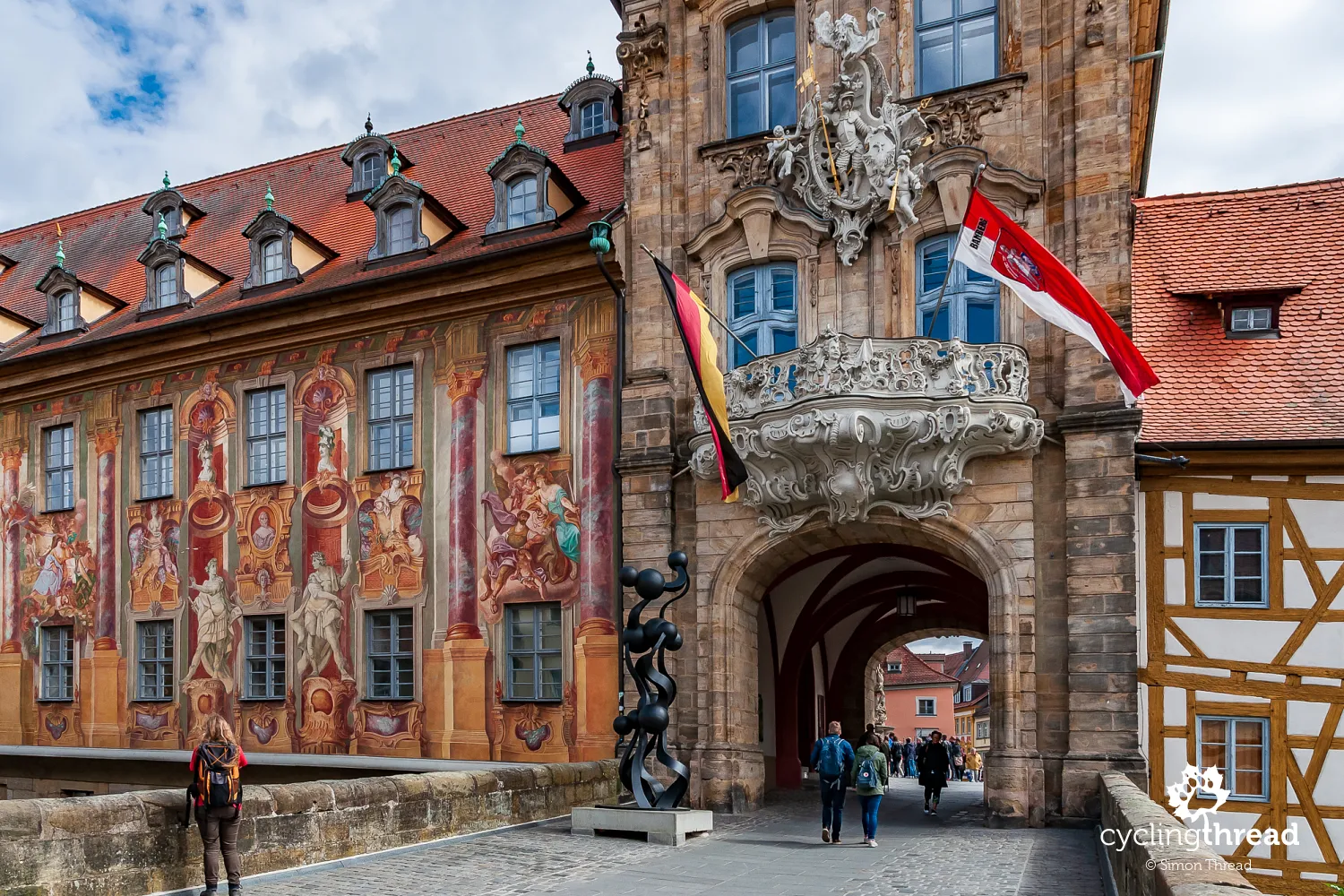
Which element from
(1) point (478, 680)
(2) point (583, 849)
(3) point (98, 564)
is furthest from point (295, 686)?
(2) point (583, 849)

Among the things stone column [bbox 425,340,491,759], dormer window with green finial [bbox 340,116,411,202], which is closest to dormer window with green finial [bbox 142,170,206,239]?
dormer window with green finial [bbox 340,116,411,202]

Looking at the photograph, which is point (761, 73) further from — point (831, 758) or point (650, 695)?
point (831, 758)

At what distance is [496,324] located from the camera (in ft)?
65.1

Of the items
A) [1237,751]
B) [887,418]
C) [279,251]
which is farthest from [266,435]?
[1237,751]

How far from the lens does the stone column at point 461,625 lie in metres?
19.1

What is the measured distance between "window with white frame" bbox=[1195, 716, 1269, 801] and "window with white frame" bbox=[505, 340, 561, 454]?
9.24 m

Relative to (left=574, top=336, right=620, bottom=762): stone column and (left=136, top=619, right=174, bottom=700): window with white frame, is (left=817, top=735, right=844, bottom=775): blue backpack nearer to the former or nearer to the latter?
(left=574, top=336, right=620, bottom=762): stone column

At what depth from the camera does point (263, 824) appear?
10.7 metres

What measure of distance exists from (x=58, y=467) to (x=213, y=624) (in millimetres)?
5173

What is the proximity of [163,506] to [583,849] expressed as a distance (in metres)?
13.0

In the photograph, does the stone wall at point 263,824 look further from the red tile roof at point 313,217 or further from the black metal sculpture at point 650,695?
the red tile roof at point 313,217

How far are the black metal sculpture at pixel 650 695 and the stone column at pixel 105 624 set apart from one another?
40.8 feet

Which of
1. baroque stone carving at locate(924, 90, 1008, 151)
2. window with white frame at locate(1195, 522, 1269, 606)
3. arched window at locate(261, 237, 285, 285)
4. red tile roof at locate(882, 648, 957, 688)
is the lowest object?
red tile roof at locate(882, 648, 957, 688)

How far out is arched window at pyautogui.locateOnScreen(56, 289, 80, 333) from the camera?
24688 millimetres
